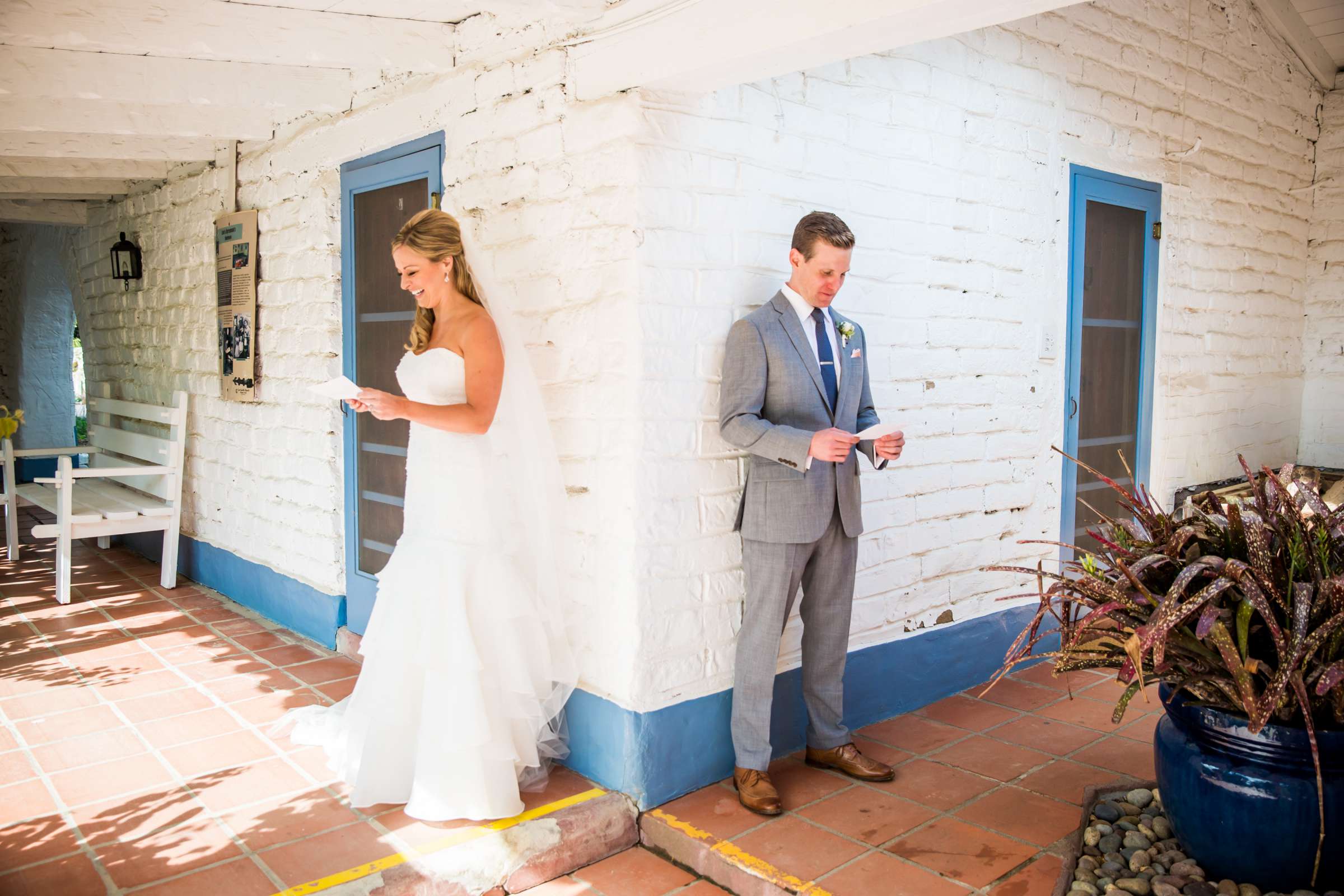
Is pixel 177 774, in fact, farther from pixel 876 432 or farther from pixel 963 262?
pixel 963 262

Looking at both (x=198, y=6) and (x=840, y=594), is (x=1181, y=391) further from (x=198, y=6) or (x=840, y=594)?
(x=198, y=6)

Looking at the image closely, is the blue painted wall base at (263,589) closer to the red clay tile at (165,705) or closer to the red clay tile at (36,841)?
the red clay tile at (165,705)

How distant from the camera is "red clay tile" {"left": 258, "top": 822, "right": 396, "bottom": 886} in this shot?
2945 mm

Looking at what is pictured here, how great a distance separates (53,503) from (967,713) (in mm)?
6366

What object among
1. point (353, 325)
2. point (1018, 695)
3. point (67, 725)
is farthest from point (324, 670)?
point (1018, 695)

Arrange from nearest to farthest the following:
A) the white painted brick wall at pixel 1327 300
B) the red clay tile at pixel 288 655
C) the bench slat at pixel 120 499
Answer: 1. the red clay tile at pixel 288 655
2. the bench slat at pixel 120 499
3. the white painted brick wall at pixel 1327 300

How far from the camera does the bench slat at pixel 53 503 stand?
20.7ft

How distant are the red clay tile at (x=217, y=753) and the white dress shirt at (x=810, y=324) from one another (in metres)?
2.65

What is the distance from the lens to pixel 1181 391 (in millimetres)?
5953

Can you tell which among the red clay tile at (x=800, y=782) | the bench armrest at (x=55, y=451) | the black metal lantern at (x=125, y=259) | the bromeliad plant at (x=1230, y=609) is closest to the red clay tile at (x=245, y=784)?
the red clay tile at (x=800, y=782)

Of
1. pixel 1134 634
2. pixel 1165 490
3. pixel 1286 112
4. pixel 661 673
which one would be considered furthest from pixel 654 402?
pixel 1286 112

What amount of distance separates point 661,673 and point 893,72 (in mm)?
2654

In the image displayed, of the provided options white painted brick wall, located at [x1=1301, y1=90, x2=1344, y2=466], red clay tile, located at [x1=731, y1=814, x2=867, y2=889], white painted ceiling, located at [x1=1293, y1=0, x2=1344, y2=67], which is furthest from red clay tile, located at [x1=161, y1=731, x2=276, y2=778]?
white painted ceiling, located at [x1=1293, y1=0, x2=1344, y2=67]

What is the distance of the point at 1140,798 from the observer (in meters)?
3.25
